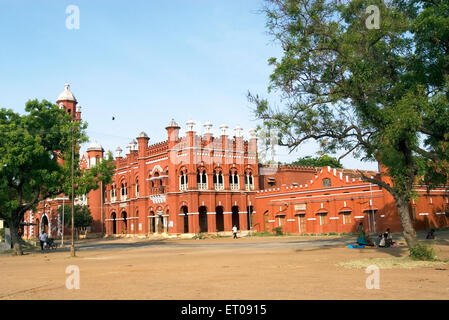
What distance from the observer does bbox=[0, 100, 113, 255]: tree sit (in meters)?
31.1

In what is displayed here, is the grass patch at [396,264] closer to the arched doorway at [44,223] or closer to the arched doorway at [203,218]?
the arched doorway at [203,218]

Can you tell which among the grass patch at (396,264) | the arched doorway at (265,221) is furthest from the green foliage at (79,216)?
the grass patch at (396,264)

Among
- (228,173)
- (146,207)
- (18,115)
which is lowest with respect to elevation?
(146,207)

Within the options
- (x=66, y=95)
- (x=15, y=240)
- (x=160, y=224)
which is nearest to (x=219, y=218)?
(x=160, y=224)

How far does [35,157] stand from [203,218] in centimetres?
2589

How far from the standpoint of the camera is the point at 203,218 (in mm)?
54219

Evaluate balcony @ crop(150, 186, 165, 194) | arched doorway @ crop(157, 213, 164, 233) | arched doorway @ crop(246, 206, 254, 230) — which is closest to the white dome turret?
balcony @ crop(150, 186, 165, 194)

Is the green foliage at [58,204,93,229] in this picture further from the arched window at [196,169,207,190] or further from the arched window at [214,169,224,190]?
the arched window at [214,169,224,190]

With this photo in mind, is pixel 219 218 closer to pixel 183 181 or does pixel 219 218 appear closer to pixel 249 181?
pixel 249 181

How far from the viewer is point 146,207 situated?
187ft
